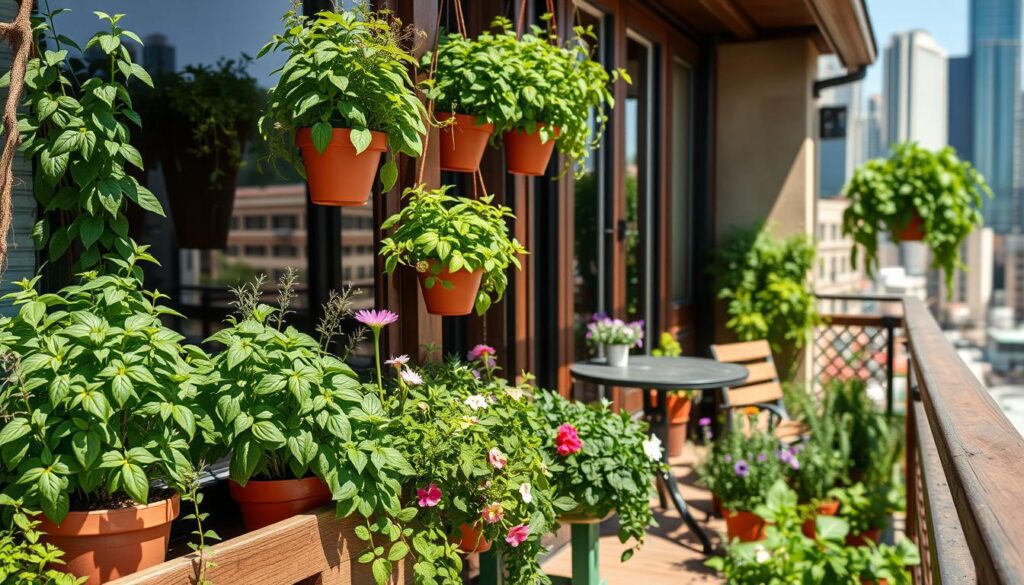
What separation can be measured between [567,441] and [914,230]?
388 centimetres

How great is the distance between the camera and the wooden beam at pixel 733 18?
4.70m

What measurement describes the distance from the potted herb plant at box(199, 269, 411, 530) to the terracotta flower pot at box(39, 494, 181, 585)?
0.17 metres

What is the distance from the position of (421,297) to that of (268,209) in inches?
165

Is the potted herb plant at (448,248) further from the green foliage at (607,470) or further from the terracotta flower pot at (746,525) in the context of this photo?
the terracotta flower pot at (746,525)

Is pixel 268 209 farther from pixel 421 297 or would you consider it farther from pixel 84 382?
pixel 84 382

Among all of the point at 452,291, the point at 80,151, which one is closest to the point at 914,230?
the point at 452,291

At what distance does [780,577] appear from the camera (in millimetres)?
2715

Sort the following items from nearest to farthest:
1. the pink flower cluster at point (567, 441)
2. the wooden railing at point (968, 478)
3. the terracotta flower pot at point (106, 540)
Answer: the wooden railing at point (968, 478) → the terracotta flower pot at point (106, 540) → the pink flower cluster at point (567, 441)

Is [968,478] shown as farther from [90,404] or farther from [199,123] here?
[199,123]

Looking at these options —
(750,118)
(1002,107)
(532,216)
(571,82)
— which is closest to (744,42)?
(750,118)

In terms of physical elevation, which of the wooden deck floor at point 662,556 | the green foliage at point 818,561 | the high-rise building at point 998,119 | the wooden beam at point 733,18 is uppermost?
the high-rise building at point 998,119

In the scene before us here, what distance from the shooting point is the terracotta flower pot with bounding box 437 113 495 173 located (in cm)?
236

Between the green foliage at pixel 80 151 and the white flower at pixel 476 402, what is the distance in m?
0.73

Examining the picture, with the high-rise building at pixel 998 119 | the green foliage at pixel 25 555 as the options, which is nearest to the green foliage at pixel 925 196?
the green foliage at pixel 25 555
